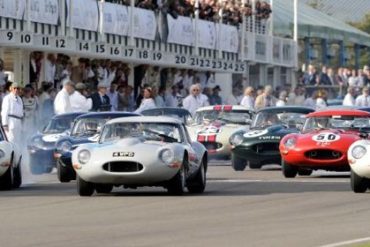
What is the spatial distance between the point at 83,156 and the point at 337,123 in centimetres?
672

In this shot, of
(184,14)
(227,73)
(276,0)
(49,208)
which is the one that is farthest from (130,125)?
(276,0)

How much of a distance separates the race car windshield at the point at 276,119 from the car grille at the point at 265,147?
3.00 feet

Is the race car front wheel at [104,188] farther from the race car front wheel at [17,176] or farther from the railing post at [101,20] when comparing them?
the railing post at [101,20]

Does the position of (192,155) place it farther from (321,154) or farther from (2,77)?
(2,77)

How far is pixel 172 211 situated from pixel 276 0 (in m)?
49.9

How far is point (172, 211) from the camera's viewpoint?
18.4 meters

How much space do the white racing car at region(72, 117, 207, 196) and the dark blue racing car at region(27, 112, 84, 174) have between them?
6761 mm

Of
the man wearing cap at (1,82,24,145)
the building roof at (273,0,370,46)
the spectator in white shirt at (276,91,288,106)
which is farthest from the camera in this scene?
the building roof at (273,0,370,46)

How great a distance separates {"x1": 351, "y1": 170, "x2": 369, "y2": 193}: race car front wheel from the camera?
21578 millimetres

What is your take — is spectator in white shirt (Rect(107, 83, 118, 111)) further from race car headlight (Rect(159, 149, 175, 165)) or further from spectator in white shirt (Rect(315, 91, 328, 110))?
race car headlight (Rect(159, 149, 175, 165))

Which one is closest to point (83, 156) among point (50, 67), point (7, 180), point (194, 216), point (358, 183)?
point (7, 180)

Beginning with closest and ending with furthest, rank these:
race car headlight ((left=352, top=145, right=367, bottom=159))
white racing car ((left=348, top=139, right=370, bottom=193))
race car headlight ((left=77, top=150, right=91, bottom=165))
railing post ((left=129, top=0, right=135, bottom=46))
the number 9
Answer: race car headlight ((left=77, top=150, right=91, bottom=165)) < white racing car ((left=348, top=139, right=370, bottom=193)) < race car headlight ((left=352, top=145, right=367, bottom=159)) < the number 9 < railing post ((left=129, top=0, right=135, bottom=46))

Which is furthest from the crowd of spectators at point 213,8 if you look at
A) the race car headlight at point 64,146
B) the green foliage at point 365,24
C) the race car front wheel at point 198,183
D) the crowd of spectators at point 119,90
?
the green foliage at point 365,24

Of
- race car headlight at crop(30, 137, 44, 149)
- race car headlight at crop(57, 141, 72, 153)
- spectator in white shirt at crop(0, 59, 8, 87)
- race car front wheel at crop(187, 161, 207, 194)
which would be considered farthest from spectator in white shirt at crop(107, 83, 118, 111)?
race car front wheel at crop(187, 161, 207, 194)
